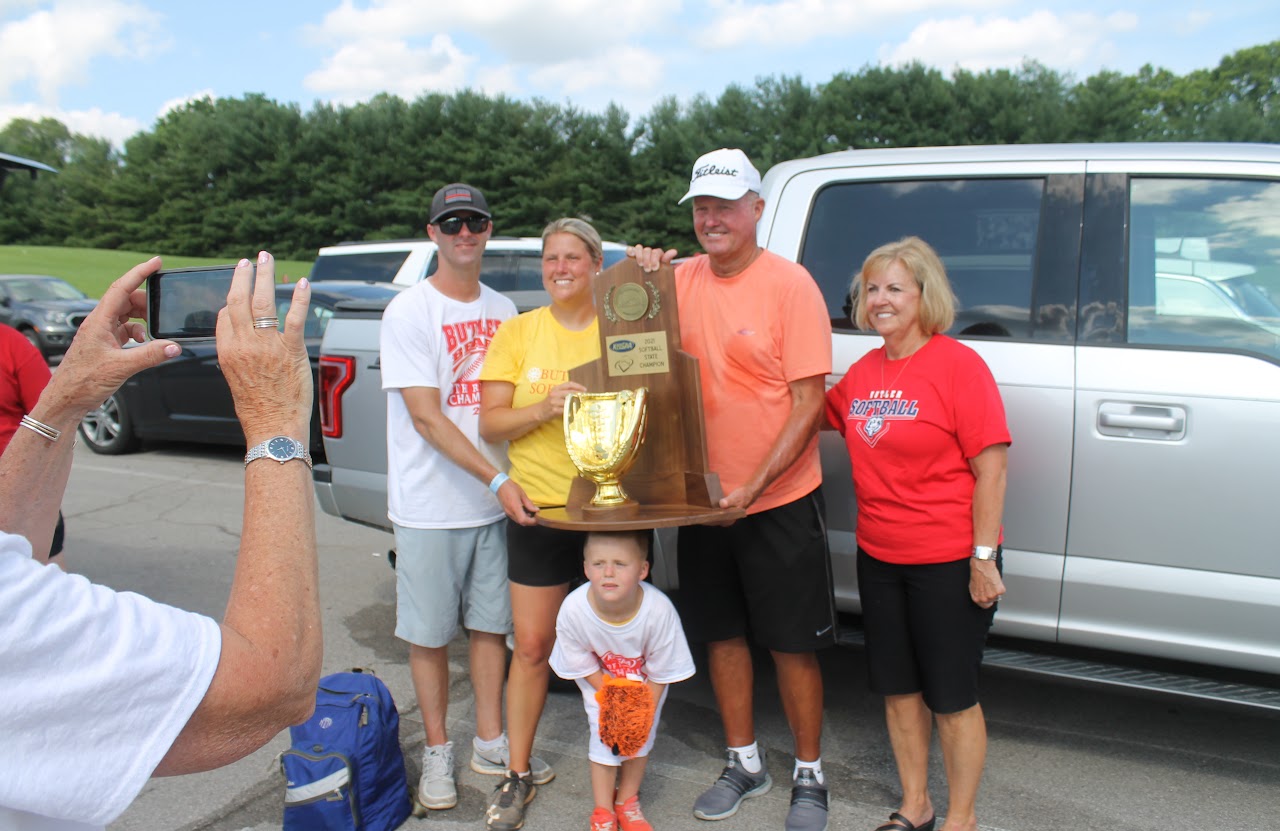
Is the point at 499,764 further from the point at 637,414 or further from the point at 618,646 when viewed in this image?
the point at 637,414

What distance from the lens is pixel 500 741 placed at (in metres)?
3.32

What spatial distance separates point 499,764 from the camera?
329cm

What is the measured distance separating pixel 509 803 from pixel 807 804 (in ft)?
3.03

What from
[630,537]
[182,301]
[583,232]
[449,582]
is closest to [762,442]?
[630,537]

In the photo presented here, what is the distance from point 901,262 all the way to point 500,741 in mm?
2076

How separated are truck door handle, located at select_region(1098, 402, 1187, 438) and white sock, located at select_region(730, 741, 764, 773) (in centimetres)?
150

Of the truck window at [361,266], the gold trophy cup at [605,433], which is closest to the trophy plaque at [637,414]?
the gold trophy cup at [605,433]

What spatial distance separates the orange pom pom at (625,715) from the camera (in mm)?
2814

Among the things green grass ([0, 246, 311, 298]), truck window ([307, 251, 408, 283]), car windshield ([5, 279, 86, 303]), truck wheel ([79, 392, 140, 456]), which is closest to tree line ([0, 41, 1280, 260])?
green grass ([0, 246, 311, 298])

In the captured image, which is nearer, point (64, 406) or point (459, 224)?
point (64, 406)

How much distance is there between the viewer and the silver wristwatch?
4.19 ft

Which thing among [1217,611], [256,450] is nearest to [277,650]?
[256,450]

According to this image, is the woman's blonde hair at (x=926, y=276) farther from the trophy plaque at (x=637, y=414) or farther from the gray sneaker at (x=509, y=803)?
the gray sneaker at (x=509, y=803)

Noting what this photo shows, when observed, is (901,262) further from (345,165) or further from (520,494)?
(345,165)
